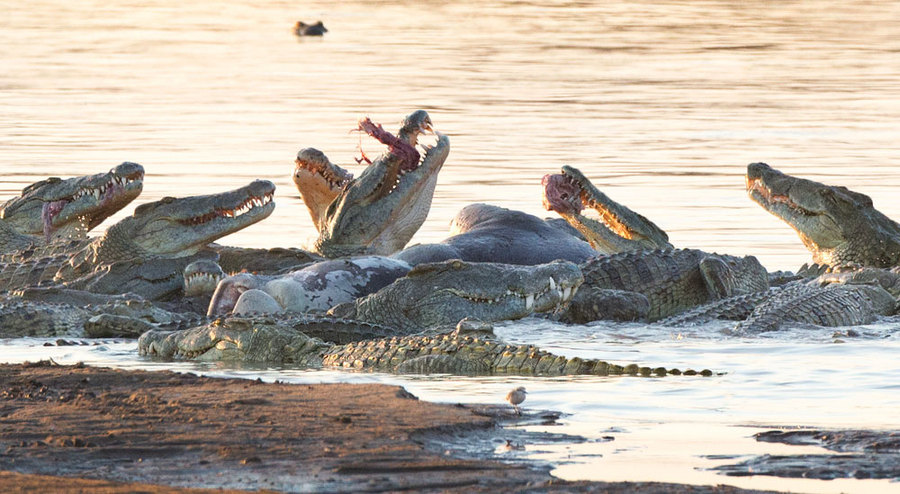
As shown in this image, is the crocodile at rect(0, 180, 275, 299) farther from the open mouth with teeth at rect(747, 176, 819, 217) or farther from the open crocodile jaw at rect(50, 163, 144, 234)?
the open mouth with teeth at rect(747, 176, 819, 217)

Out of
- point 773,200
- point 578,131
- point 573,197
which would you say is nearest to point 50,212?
point 573,197

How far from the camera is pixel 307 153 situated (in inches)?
575

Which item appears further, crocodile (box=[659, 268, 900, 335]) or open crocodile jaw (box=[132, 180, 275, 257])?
open crocodile jaw (box=[132, 180, 275, 257])

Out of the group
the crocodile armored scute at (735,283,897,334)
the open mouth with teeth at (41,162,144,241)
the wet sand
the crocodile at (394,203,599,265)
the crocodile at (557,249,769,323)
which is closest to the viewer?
the wet sand

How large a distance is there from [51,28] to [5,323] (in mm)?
45937

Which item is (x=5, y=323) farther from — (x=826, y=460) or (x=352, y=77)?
(x=352, y=77)

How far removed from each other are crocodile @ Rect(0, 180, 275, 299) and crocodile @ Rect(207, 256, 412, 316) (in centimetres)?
144

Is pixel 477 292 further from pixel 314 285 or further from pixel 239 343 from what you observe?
pixel 239 343

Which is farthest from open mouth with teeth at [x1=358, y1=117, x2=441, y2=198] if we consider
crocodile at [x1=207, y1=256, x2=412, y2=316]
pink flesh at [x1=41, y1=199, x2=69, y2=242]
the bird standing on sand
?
the bird standing on sand

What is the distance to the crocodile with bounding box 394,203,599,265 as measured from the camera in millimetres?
12734

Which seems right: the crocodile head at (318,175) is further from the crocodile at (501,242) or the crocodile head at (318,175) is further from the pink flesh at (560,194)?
the pink flesh at (560,194)

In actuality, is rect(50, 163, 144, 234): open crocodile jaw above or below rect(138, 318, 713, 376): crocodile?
above

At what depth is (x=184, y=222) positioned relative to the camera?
45.7 feet

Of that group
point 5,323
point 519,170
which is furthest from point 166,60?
point 5,323
